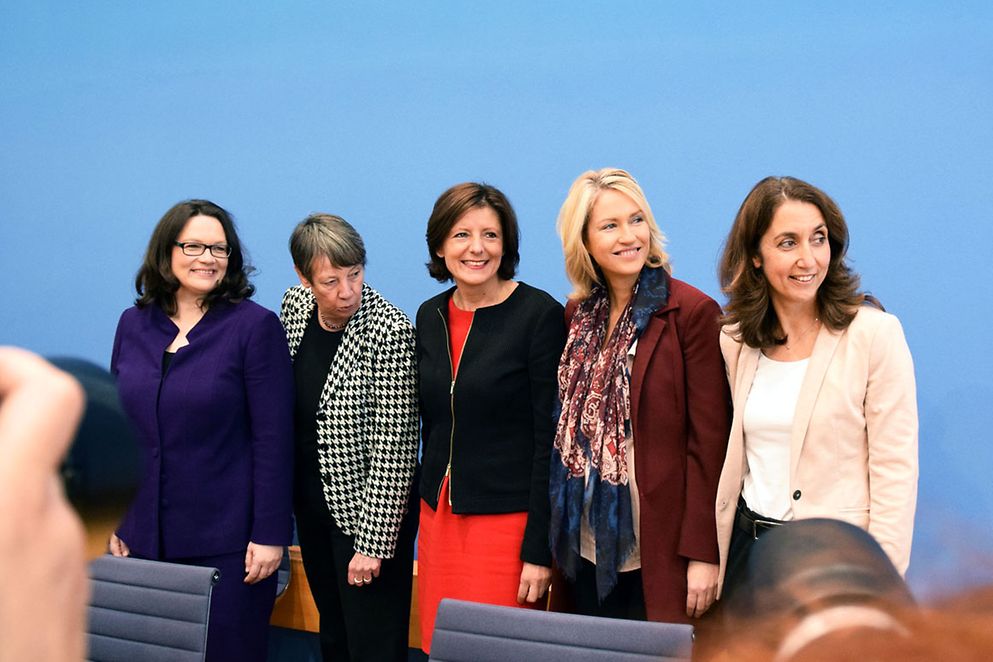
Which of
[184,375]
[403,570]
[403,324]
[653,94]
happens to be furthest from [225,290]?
[653,94]

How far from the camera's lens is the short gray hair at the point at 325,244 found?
269 cm

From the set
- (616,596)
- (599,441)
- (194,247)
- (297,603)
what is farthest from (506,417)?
(297,603)

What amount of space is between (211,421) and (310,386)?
30 cm

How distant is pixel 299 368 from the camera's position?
280 centimetres

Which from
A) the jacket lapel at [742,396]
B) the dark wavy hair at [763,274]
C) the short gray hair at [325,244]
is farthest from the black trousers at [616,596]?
the short gray hair at [325,244]

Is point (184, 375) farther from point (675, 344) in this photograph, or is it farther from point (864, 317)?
point (864, 317)

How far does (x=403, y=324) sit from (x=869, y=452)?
4.01 feet

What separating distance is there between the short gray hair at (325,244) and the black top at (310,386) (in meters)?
0.19

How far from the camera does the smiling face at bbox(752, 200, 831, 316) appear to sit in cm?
213

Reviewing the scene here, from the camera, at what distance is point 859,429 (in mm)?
2104

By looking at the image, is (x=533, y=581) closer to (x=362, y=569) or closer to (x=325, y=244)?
(x=362, y=569)

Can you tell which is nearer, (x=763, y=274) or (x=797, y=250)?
(x=797, y=250)

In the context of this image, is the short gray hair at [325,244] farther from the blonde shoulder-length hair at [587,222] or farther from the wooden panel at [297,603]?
the wooden panel at [297,603]

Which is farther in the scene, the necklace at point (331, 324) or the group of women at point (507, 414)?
the necklace at point (331, 324)
